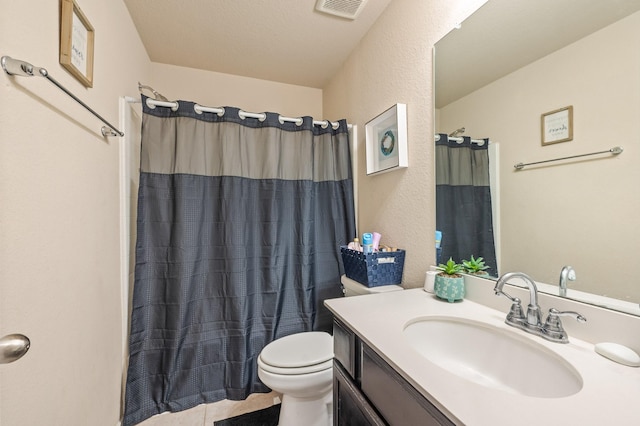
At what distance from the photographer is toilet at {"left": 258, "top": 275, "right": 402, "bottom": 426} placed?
1.18 m

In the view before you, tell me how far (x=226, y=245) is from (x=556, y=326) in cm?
→ 154

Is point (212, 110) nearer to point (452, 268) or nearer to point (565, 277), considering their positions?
point (452, 268)

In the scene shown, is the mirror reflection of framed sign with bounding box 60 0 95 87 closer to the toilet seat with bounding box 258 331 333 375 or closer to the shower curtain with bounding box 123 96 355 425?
the shower curtain with bounding box 123 96 355 425

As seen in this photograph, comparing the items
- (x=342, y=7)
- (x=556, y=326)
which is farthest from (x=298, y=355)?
(x=342, y=7)

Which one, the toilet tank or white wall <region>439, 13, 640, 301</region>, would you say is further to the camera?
the toilet tank

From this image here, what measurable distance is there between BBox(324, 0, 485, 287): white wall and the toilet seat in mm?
569

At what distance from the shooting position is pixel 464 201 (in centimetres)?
106

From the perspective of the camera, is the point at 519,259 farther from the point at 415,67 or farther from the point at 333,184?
the point at 333,184

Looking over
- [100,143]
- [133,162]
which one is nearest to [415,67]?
[100,143]

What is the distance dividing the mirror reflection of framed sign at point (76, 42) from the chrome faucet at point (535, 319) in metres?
1.61

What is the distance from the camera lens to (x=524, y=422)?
408mm

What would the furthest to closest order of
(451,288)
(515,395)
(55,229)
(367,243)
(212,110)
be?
(212,110), (367,243), (451,288), (55,229), (515,395)

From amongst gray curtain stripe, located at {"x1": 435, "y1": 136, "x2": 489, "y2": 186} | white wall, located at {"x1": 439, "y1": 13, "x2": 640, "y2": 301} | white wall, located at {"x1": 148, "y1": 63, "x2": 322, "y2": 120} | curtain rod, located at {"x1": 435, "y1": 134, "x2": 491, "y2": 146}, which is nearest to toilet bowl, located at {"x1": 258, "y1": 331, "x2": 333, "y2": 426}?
white wall, located at {"x1": 439, "y1": 13, "x2": 640, "y2": 301}

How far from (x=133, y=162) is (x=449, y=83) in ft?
5.95
